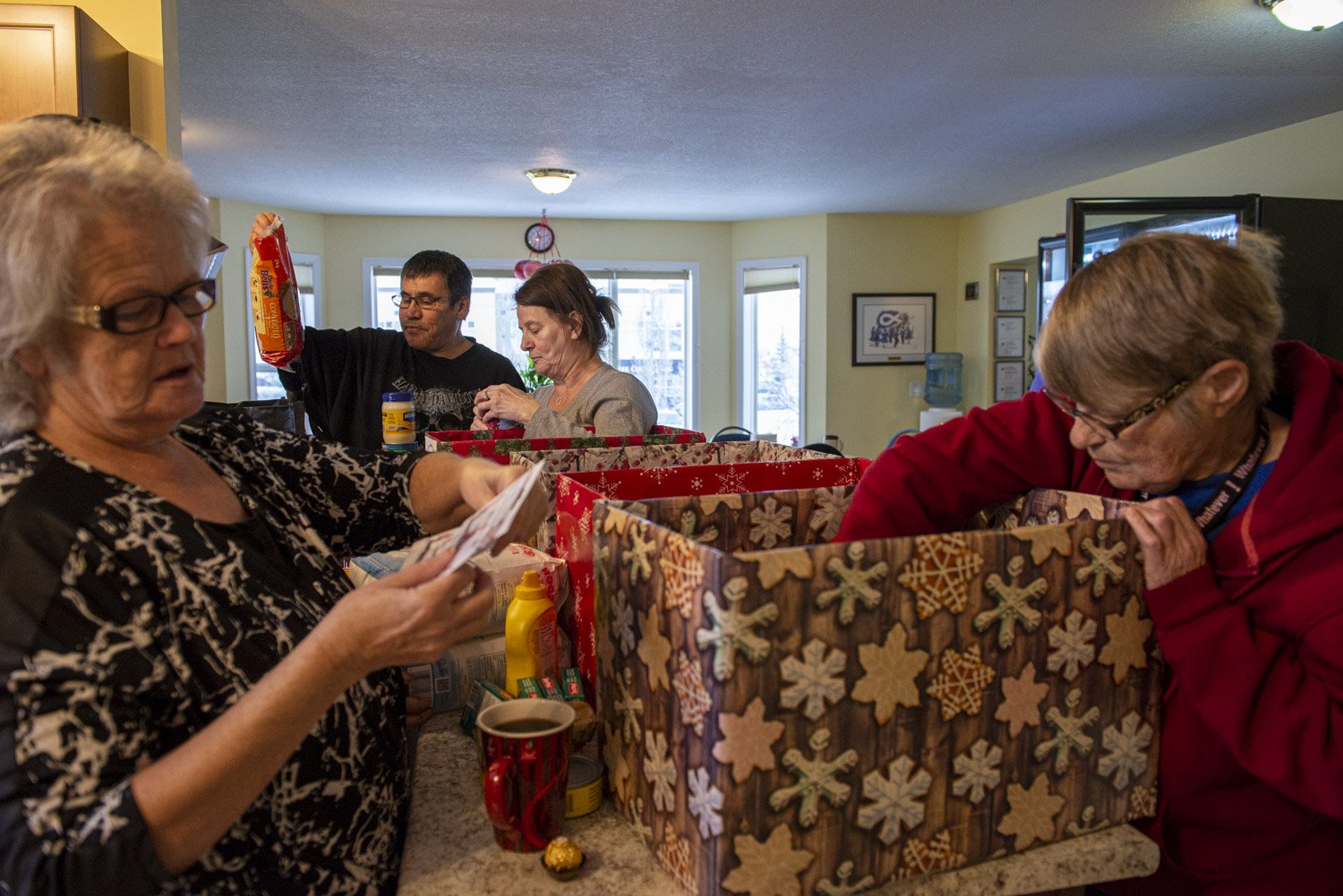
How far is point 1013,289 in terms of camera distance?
8.32m

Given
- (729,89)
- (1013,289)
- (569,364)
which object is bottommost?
(569,364)

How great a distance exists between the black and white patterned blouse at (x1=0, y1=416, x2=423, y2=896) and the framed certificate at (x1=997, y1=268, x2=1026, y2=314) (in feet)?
26.8

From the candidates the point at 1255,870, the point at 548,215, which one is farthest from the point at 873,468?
the point at 548,215

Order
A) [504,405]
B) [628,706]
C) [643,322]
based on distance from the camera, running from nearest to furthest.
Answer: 1. [628,706]
2. [504,405]
3. [643,322]

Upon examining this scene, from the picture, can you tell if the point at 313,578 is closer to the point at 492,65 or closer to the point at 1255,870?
the point at 1255,870

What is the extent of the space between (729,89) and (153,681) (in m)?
4.28

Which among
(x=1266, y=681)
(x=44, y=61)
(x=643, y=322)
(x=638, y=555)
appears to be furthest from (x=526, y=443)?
(x=643, y=322)

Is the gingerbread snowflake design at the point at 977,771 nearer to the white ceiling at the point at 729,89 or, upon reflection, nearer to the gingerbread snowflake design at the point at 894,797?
the gingerbread snowflake design at the point at 894,797

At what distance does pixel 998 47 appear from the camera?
3898 millimetres

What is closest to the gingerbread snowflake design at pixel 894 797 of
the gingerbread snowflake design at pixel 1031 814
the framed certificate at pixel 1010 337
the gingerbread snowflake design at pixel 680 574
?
the gingerbread snowflake design at pixel 1031 814

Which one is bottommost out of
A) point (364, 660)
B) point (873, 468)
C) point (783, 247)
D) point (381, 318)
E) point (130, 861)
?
point (130, 861)

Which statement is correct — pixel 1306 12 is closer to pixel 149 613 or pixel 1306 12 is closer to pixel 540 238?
pixel 149 613

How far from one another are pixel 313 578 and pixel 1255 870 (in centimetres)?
104

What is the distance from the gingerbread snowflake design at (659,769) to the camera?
0.83m
